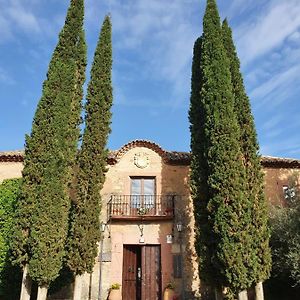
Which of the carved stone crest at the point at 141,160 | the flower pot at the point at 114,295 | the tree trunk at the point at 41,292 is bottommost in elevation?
the flower pot at the point at 114,295

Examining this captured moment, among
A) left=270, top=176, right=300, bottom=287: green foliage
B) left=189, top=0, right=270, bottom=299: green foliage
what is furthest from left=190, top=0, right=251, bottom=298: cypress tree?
left=270, top=176, right=300, bottom=287: green foliage

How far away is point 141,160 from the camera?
17188 mm

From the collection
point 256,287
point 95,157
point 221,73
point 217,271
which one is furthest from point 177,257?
point 221,73

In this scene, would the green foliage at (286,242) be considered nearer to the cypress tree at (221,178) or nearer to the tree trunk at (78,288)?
the cypress tree at (221,178)

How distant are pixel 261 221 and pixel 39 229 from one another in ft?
23.8

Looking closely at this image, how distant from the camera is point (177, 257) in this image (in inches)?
605

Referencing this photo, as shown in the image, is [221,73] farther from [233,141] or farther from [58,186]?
[58,186]

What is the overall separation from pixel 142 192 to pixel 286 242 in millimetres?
6776

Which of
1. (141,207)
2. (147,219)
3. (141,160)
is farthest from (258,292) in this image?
(141,160)

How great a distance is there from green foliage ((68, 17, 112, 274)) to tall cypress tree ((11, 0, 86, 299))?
0.59 meters

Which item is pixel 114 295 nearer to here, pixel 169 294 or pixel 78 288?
pixel 169 294

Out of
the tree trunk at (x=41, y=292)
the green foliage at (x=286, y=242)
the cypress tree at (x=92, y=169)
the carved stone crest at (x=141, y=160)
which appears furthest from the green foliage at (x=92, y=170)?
the green foliage at (x=286, y=242)

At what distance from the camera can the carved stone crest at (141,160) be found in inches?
674

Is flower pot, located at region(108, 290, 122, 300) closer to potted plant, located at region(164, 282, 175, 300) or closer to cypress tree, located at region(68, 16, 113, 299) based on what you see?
potted plant, located at region(164, 282, 175, 300)
